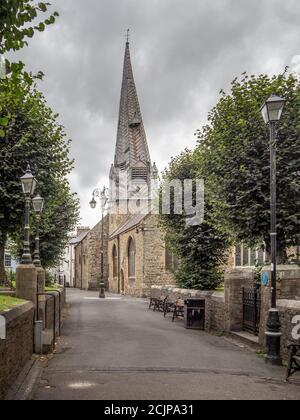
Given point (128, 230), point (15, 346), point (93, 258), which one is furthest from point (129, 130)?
point (15, 346)

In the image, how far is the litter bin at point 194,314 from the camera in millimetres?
17953

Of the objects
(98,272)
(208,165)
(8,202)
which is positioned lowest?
(98,272)

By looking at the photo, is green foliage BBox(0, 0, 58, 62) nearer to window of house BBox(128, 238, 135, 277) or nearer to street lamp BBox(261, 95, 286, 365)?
street lamp BBox(261, 95, 286, 365)

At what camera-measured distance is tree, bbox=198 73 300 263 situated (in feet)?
44.7

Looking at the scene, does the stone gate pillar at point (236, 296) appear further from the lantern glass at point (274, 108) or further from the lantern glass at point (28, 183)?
the lantern glass at point (28, 183)

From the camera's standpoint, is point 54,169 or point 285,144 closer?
point 285,144

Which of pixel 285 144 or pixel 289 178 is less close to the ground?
pixel 285 144

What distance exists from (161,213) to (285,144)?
445 inches

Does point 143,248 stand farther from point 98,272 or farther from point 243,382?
point 243,382

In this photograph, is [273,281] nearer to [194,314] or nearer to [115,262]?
[194,314]

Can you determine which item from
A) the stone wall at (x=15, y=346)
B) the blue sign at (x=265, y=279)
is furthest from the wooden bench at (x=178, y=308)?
the stone wall at (x=15, y=346)

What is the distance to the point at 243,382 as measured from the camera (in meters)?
8.66
